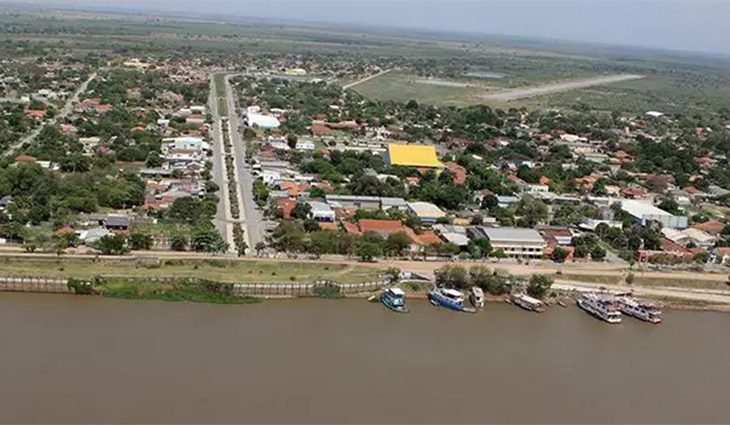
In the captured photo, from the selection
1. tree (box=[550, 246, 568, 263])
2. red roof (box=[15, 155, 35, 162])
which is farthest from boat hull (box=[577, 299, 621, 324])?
red roof (box=[15, 155, 35, 162])

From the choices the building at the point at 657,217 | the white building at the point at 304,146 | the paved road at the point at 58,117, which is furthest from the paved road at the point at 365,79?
the building at the point at 657,217

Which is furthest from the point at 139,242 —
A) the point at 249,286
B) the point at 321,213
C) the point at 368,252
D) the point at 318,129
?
the point at 318,129

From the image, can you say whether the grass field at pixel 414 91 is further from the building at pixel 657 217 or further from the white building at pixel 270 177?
the building at pixel 657 217

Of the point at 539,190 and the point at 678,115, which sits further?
the point at 678,115

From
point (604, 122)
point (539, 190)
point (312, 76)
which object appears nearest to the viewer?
point (539, 190)

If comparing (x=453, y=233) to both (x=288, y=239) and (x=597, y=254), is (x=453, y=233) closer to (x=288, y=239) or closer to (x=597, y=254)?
(x=597, y=254)

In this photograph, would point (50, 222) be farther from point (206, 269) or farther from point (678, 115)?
point (678, 115)

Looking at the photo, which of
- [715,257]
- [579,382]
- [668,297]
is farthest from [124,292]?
[715,257]
